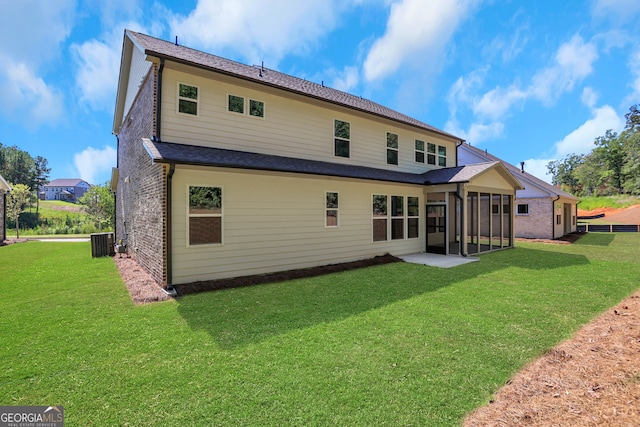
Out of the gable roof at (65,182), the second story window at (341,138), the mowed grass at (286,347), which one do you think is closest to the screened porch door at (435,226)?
the second story window at (341,138)

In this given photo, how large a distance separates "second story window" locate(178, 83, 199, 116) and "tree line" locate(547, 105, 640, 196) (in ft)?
203

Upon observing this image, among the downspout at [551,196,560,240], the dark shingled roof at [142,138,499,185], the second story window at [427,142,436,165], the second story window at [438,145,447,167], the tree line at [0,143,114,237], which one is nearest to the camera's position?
the dark shingled roof at [142,138,499,185]

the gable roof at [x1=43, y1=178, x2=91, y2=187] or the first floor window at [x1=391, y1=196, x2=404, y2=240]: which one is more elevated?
the gable roof at [x1=43, y1=178, x2=91, y2=187]

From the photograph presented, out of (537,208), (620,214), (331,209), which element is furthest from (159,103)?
(620,214)

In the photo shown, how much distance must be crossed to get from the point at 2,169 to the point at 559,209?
8017 centimetres

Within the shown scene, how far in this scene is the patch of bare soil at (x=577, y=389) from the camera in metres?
2.47

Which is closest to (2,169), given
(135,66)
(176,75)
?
(135,66)

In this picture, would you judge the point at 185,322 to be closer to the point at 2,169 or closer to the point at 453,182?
the point at 453,182

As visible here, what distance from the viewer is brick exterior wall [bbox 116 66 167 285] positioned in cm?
725

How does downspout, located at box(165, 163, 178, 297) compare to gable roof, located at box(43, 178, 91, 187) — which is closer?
downspout, located at box(165, 163, 178, 297)

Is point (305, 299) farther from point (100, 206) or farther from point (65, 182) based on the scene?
point (65, 182)

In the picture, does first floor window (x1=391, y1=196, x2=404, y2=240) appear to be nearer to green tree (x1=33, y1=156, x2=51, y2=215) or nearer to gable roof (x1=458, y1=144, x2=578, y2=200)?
gable roof (x1=458, y1=144, x2=578, y2=200)

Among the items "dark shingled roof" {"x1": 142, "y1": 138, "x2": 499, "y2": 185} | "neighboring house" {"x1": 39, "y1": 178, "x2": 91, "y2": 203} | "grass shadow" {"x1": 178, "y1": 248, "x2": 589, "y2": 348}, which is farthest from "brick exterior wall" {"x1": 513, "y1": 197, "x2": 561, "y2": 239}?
"neighboring house" {"x1": 39, "y1": 178, "x2": 91, "y2": 203}

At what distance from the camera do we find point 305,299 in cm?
625
